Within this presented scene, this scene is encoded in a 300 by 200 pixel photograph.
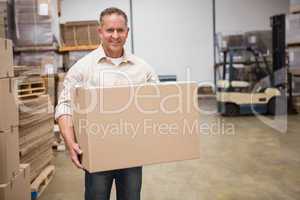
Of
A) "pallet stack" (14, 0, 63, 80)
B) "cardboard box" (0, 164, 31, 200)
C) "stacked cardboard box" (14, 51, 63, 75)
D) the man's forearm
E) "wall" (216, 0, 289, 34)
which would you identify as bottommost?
"cardboard box" (0, 164, 31, 200)

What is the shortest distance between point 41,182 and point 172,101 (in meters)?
2.43

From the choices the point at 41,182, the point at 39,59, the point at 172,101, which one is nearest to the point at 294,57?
the point at 39,59

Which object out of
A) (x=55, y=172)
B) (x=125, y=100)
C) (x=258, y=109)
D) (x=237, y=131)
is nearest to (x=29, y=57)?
(x=55, y=172)

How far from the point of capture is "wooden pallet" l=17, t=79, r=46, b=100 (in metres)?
3.59

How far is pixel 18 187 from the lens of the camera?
2752mm

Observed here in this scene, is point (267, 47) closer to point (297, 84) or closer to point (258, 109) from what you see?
point (297, 84)

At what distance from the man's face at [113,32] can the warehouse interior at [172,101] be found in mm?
290

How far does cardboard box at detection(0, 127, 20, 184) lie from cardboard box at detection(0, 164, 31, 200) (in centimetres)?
5

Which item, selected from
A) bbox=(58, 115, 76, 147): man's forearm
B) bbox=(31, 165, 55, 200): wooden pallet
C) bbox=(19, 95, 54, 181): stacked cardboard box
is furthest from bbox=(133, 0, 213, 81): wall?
bbox=(58, 115, 76, 147): man's forearm

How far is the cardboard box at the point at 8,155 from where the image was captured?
2.52 metres

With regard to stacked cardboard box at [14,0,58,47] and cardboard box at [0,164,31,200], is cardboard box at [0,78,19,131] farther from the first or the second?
stacked cardboard box at [14,0,58,47]

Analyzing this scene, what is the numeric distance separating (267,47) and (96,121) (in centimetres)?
904

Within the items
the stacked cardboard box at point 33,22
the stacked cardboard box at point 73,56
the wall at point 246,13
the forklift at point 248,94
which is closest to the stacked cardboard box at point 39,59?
the stacked cardboard box at point 33,22

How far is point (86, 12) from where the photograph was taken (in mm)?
10148
